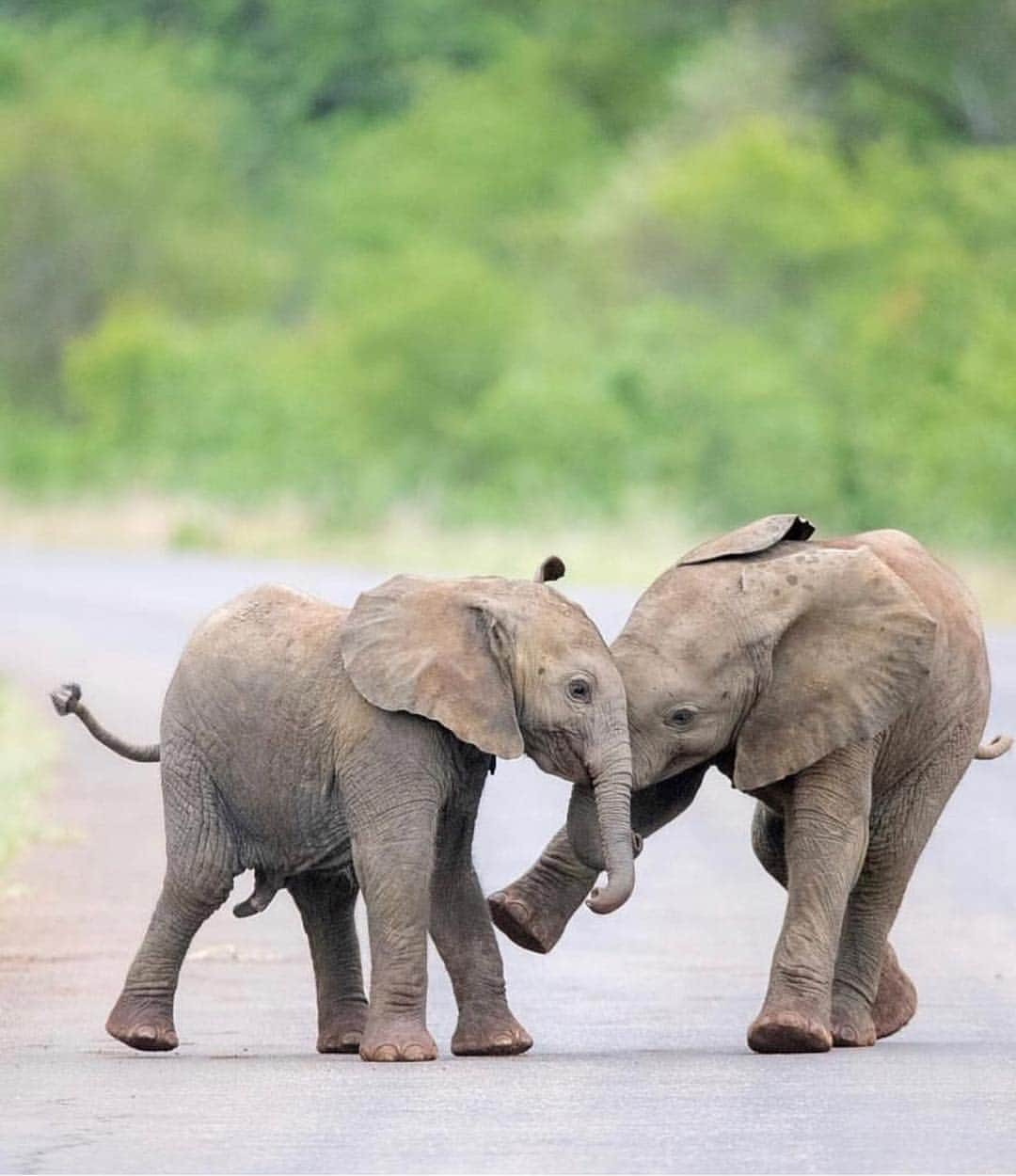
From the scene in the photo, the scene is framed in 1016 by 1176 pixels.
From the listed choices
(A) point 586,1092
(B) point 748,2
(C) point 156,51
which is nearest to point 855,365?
(B) point 748,2

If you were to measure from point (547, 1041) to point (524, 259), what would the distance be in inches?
2050

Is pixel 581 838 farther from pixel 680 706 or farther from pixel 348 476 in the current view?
pixel 348 476

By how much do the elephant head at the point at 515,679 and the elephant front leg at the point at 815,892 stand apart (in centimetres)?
76

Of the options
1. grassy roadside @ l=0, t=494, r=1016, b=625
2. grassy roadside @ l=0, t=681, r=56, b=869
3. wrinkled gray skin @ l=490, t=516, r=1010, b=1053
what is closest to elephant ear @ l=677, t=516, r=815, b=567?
wrinkled gray skin @ l=490, t=516, r=1010, b=1053

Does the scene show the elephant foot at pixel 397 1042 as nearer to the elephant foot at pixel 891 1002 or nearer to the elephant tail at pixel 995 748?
the elephant foot at pixel 891 1002

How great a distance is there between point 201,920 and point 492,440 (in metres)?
39.2

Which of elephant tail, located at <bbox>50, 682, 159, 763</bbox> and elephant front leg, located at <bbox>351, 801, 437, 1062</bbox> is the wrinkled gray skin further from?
elephant tail, located at <bbox>50, 682, 159, 763</bbox>

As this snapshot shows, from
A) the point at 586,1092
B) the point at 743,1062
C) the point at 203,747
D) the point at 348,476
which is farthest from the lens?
the point at 348,476

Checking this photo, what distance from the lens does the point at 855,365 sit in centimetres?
4403

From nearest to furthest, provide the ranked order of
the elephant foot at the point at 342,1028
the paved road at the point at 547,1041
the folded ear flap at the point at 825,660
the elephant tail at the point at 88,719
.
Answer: the paved road at the point at 547,1041 < the folded ear flap at the point at 825,660 < the elephant foot at the point at 342,1028 < the elephant tail at the point at 88,719

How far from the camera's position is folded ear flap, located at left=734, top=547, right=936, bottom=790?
35.7 feet

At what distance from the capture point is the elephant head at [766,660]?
35.4ft

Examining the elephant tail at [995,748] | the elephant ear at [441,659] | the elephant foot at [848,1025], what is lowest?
the elephant foot at [848,1025]

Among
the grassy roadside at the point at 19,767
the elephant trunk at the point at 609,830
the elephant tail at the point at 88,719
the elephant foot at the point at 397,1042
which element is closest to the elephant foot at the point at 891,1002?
the elephant trunk at the point at 609,830
